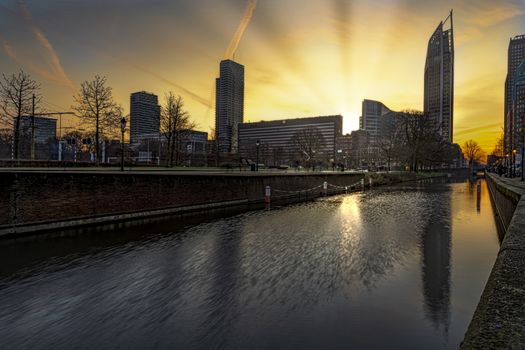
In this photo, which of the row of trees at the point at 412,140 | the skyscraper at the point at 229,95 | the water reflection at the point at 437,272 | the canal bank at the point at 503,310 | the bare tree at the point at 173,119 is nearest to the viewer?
the canal bank at the point at 503,310

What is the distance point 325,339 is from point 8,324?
5.19 m

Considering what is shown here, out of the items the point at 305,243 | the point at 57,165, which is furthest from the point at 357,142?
the point at 305,243

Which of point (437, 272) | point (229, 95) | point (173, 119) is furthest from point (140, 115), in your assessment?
point (437, 272)

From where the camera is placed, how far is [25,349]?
16.1 ft

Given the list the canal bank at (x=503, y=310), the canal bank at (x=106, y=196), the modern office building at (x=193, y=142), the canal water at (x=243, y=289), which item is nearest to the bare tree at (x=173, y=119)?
the modern office building at (x=193, y=142)

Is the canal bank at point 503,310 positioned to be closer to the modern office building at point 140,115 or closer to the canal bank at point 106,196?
the canal bank at point 106,196

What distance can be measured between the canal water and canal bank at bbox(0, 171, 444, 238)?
1765 millimetres

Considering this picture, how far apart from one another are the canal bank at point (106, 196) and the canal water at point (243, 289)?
69.5 inches

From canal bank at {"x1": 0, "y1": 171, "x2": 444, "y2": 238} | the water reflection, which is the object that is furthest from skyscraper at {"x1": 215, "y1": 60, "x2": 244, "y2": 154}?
the water reflection

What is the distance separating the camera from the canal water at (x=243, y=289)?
17.3 ft

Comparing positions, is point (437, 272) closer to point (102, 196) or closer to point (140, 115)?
point (102, 196)

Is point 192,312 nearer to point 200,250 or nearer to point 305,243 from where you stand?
point 200,250

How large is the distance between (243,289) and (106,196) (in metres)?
10.7

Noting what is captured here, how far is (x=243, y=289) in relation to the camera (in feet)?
23.9
